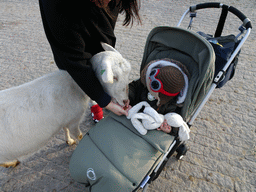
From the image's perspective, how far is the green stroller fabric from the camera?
62.2 inches

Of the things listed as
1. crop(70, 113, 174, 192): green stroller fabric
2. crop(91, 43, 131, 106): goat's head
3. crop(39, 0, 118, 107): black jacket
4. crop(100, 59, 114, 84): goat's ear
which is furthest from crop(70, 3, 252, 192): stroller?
crop(100, 59, 114, 84): goat's ear

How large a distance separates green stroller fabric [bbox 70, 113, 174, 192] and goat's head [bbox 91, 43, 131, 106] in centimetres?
34

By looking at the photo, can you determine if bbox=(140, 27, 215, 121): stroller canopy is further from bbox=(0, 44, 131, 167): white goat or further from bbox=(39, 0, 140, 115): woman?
bbox=(0, 44, 131, 167): white goat

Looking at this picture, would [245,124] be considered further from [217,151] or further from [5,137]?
[5,137]

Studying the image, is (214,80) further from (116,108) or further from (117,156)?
(117,156)

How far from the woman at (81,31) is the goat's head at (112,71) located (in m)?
0.09

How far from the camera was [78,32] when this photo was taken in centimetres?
157

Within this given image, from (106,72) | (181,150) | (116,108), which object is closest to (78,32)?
(106,72)

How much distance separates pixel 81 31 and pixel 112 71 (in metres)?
0.49

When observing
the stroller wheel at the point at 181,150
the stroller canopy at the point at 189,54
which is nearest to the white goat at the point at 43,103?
the stroller canopy at the point at 189,54

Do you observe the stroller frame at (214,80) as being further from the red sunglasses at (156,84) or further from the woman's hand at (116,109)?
the woman's hand at (116,109)

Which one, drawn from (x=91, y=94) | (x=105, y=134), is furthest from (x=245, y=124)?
(x=91, y=94)

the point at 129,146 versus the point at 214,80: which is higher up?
the point at 214,80

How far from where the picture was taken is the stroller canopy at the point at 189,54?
1.85m
